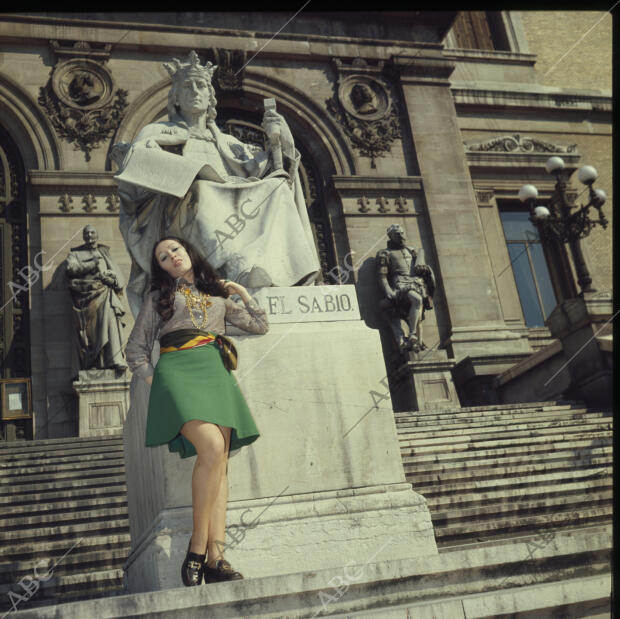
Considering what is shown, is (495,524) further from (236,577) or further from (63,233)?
(63,233)

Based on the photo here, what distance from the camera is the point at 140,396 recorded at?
497 cm

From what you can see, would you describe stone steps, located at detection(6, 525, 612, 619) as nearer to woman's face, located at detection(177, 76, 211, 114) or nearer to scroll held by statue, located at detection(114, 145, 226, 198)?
scroll held by statue, located at detection(114, 145, 226, 198)

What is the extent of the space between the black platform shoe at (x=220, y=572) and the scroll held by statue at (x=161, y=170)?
267 centimetres

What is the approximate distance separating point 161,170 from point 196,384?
7.17 ft

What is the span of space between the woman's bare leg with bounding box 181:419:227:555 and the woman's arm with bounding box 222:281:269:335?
85cm

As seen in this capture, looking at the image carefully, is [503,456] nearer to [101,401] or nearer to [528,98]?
[101,401]

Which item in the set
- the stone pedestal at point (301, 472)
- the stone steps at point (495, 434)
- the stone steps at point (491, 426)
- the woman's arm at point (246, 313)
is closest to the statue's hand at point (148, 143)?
the stone pedestal at point (301, 472)

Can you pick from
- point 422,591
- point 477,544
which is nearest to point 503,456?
point 477,544

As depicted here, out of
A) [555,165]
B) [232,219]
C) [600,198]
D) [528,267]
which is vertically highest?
[528,267]

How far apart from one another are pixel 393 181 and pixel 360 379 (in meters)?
12.5

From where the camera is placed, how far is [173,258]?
4.46 metres

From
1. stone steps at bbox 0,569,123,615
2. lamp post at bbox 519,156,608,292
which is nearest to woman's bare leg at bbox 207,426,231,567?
stone steps at bbox 0,569,123,615

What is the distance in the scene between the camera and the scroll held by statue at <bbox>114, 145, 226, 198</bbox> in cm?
562

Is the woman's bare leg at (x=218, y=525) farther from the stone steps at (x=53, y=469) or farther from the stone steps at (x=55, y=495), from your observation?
the stone steps at (x=53, y=469)
